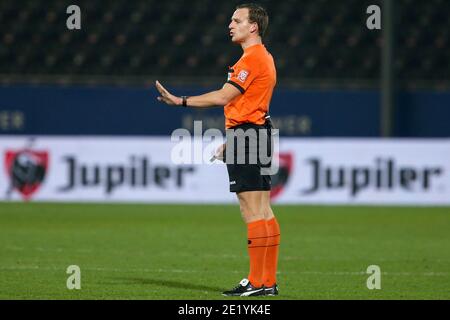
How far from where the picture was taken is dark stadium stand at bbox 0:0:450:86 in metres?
22.5

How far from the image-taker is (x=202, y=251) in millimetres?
11273

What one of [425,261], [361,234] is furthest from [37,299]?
[361,234]

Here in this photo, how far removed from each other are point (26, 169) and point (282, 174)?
14.4 ft

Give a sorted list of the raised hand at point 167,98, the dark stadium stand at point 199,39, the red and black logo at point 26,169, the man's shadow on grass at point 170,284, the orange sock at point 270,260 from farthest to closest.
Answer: the dark stadium stand at point 199,39
the red and black logo at point 26,169
the man's shadow on grass at point 170,284
the orange sock at point 270,260
the raised hand at point 167,98

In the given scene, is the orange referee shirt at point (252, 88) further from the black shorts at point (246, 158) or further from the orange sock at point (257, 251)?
the orange sock at point (257, 251)

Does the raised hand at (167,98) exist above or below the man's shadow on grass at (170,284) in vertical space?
above

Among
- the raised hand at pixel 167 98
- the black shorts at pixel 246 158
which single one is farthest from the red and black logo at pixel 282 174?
the raised hand at pixel 167 98

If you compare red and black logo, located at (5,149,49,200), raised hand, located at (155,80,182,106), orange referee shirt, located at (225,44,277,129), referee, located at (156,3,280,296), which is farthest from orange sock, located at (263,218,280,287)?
red and black logo, located at (5,149,49,200)

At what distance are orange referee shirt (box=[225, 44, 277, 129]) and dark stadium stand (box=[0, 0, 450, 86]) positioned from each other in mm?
14412

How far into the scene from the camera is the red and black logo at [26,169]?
1797 centimetres

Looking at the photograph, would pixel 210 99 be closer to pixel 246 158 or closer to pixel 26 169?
pixel 246 158

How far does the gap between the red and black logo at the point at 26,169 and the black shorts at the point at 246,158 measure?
35.6ft

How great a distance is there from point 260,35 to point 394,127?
13.9 metres

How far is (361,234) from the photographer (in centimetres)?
1351
